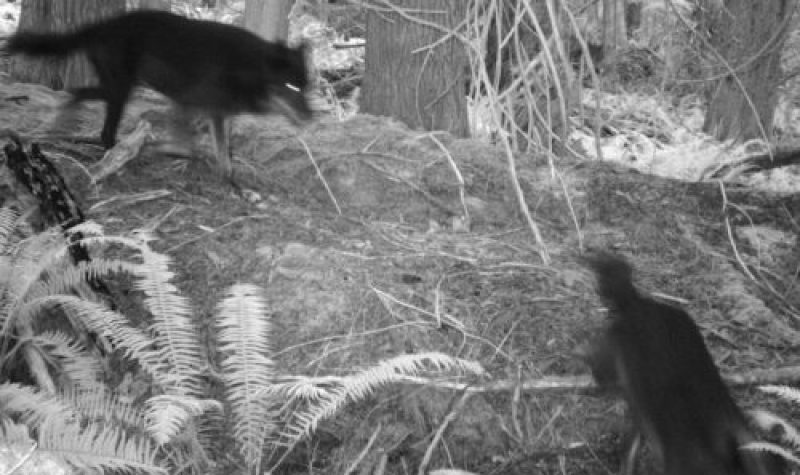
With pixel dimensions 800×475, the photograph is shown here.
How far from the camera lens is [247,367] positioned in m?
2.91

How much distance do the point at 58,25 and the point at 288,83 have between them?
6.33ft

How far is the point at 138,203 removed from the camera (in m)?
4.00

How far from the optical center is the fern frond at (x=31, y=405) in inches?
104

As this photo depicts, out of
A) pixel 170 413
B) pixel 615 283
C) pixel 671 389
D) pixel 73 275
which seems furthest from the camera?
pixel 615 283

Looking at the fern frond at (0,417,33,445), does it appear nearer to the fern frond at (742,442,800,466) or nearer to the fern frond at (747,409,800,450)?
the fern frond at (742,442,800,466)

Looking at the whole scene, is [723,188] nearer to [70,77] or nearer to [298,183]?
[298,183]

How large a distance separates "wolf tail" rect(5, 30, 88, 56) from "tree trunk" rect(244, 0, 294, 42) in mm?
1836

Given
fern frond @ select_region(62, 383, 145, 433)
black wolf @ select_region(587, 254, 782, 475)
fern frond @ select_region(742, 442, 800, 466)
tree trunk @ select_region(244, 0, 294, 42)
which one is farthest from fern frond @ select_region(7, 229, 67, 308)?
tree trunk @ select_region(244, 0, 294, 42)

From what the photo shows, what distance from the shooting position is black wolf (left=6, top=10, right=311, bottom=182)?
433cm

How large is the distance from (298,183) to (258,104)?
0.46 m

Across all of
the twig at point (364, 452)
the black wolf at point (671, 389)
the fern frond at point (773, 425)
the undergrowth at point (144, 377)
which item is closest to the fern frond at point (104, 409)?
the undergrowth at point (144, 377)

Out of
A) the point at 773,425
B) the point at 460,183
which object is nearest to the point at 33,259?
the point at 460,183

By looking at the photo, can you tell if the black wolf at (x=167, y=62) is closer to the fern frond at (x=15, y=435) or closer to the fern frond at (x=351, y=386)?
the fern frond at (x=351, y=386)

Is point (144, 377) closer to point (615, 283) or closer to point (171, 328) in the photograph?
point (171, 328)
